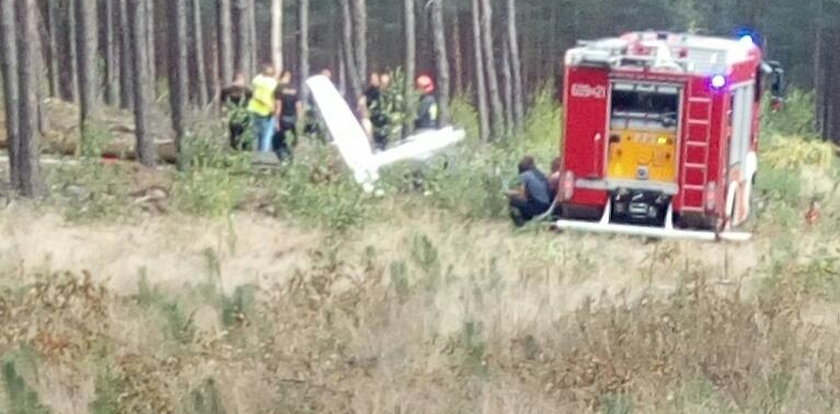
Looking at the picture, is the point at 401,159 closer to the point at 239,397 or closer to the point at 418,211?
the point at 418,211

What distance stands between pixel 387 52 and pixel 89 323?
53016 millimetres

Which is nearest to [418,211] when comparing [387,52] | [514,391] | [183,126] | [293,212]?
[293,212]

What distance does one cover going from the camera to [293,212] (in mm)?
18953

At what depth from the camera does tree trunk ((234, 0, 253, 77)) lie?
1256 inches

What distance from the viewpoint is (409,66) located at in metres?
31.4

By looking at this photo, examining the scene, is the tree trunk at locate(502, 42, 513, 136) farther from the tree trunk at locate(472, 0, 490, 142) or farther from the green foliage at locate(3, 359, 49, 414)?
the green foliage at locate(3, 359, 49, 414)

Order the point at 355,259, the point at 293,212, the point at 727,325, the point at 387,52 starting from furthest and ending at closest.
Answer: the point at 387,52 < the point at 293,212 < the point at 355,259 < the point at 727,325

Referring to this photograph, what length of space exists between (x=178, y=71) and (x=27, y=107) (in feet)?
15.9

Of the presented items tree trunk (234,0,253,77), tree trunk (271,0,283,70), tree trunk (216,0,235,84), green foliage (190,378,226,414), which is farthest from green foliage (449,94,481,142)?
green foliage (190,378,226,414)

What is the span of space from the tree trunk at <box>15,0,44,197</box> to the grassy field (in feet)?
3.67

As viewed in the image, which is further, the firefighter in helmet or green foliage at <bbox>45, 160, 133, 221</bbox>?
the firefighter in helmet

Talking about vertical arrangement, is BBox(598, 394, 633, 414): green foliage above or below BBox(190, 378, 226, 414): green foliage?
below

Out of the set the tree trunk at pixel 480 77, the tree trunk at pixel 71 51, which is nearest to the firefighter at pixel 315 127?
the tree trunk at pixel 480 77

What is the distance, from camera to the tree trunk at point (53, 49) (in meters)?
45.7
